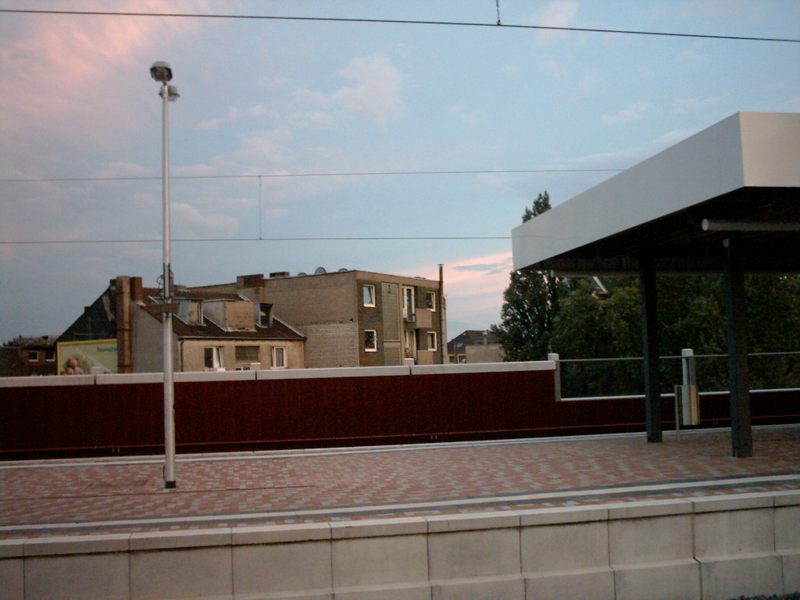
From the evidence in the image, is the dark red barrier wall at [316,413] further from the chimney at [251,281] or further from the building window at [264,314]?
the chimney at [251,281]

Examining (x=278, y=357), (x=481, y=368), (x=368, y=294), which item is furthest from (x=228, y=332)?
(x=481, y=368)

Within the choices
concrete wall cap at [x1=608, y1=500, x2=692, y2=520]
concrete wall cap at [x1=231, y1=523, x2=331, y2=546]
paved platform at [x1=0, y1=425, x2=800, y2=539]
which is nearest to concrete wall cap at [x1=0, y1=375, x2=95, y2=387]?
paved platform at [x1=0, y1=425, x2=800, y2=539]

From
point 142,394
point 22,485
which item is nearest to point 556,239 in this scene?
point 142,394

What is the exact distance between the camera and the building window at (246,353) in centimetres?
5275

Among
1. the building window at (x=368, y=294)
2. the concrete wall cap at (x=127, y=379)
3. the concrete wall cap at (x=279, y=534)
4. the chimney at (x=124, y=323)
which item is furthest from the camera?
the building window at (x=368, y=294)

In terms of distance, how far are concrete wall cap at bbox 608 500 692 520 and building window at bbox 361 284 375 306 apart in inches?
2013

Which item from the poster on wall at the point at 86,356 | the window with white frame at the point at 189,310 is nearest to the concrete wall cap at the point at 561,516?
the window with white frame at the point at 189,310

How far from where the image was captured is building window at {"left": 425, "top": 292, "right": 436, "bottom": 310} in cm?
6544

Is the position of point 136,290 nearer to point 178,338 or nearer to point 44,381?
point 178,338

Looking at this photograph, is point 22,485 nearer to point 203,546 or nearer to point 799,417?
point 203,546

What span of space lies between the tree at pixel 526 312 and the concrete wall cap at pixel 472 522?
55713 mm

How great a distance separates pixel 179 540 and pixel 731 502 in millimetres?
5731

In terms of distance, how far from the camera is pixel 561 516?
832 centimetres

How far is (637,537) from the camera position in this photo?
853 cm
